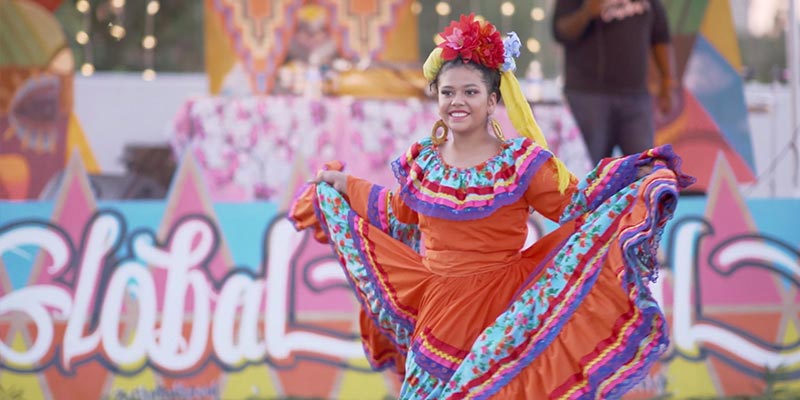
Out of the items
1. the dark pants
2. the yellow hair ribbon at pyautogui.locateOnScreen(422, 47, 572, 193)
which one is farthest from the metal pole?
the yellow hair ribbon at pyautogui.locateOnScreen(422, 47, 572, 193)

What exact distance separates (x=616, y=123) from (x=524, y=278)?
109 inches

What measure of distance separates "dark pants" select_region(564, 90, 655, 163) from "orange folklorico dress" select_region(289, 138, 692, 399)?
2.53m

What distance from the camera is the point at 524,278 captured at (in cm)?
325

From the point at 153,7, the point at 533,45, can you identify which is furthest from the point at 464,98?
the point at 153,7

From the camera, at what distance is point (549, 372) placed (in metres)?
3.05

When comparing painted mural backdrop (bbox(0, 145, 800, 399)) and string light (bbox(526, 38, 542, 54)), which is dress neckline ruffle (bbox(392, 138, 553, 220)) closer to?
painted mural backdrop (bbox(0, 145, 800, 399))

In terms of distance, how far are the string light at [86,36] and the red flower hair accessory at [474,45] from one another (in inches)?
147

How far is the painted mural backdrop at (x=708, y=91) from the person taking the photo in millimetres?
6109

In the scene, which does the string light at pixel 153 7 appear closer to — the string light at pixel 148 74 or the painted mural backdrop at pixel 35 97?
the string light at pixel 148 74

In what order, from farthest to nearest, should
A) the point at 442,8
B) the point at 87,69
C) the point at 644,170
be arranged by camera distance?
the point at 442,8
the point at 87,69
the point at 644,170

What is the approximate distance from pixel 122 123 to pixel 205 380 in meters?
2.00

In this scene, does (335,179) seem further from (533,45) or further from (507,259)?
(533,45)

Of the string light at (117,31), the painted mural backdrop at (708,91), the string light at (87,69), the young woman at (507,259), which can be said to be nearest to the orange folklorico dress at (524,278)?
the young woman at (507,259)

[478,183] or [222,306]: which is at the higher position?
[478,183]
